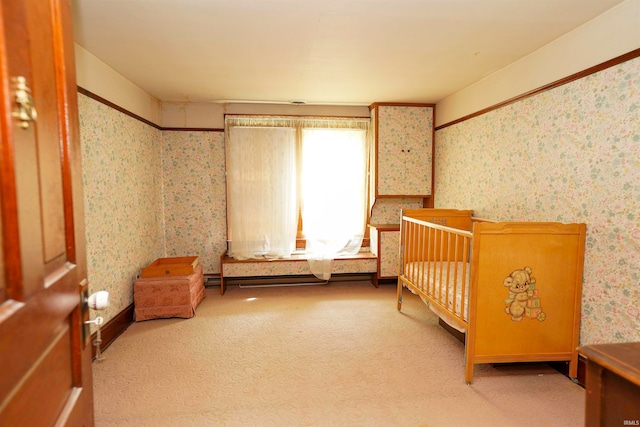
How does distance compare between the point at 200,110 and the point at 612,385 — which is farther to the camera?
the point at 200,110

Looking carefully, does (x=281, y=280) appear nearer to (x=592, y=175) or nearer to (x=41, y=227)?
(x=592, y=175)

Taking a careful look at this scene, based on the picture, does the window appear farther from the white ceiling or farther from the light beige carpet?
the light beige carpet

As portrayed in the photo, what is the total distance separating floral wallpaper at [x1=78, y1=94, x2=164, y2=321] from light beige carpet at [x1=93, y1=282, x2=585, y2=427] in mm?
527

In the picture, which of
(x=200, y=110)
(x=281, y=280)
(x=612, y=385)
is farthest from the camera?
(x=281, y=280)

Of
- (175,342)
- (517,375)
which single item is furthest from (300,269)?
(517,375)

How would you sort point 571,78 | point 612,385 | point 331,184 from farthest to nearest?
point 331,184 < point 571,78 < point 612,385

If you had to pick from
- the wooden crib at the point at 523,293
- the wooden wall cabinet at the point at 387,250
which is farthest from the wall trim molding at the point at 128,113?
the wooden crib at the point at 523,293

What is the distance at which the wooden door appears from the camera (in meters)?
0.50

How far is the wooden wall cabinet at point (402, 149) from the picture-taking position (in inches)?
155

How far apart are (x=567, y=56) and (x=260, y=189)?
3019 millimetres

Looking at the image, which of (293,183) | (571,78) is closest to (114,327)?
(293,183)

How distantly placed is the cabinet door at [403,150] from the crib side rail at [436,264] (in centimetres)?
77

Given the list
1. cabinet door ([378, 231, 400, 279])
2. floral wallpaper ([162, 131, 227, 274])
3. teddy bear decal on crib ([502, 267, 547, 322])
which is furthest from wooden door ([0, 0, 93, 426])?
cabinet door ([378, 231, 400, 279])

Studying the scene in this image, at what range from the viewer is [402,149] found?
397 cm
